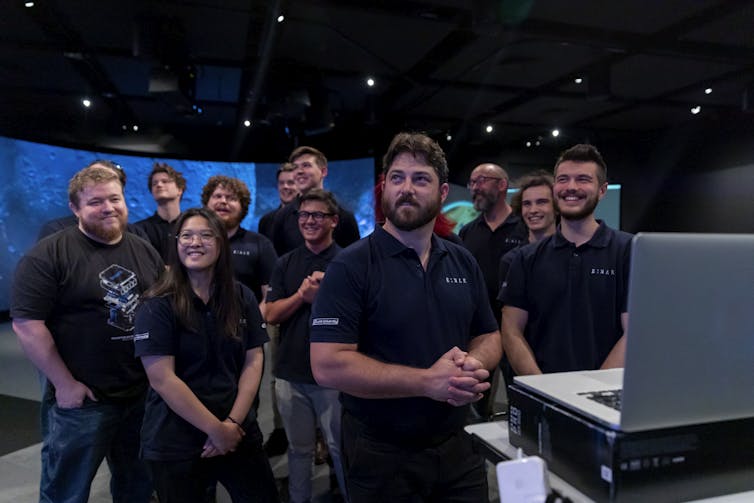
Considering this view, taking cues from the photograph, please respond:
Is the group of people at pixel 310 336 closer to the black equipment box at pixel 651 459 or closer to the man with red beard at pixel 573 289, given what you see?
the man with red beard at pixel 573 289

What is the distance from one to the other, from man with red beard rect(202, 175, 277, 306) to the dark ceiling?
6.24 feet

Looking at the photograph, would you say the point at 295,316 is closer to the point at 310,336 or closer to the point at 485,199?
the point at 310,336

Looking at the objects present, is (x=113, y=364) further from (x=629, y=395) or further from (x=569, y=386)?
(x=629, y=395)

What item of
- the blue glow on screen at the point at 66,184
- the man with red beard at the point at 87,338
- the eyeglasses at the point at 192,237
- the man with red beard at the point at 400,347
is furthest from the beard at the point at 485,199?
the blue glow on screen at the point at 66,184

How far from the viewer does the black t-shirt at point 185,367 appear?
5.43 ft

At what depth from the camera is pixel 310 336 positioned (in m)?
1.69

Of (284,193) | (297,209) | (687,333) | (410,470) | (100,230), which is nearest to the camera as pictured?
(687,333)

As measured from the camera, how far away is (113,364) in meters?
1.97

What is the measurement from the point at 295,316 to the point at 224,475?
788 mm

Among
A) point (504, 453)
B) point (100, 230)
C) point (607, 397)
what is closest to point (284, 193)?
point (100, 230)

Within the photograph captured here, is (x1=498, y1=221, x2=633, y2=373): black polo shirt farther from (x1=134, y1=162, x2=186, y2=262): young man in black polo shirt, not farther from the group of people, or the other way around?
(x1=134, y1=162, x2=186, y2=262): young man in black polo shirt

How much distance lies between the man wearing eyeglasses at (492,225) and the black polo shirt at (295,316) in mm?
1082

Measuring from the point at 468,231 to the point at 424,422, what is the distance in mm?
2102

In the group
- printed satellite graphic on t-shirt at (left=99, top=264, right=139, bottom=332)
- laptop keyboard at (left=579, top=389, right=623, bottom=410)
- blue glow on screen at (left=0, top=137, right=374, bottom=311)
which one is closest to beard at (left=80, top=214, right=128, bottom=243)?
printed satellite graphic on t-shirt at (left=99, top=264, right=139, bottom=332)
